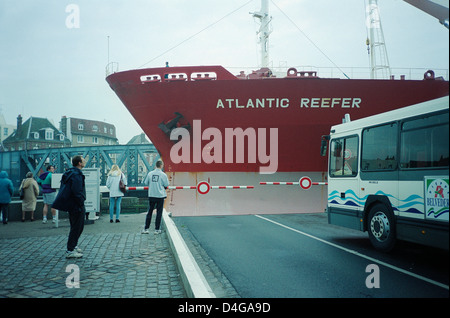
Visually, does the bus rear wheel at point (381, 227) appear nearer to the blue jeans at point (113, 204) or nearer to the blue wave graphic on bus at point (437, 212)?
the blue wave graphic on bus at point (437, 212)

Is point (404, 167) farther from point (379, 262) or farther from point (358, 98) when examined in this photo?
point (358, 98)

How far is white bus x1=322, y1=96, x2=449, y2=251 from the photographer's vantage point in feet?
14.2

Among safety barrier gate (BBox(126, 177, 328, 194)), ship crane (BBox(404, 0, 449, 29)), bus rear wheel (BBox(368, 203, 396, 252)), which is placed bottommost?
bus rear wheel (BBox(368, 203, 396, 252))

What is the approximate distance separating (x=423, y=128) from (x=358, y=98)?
7.83m

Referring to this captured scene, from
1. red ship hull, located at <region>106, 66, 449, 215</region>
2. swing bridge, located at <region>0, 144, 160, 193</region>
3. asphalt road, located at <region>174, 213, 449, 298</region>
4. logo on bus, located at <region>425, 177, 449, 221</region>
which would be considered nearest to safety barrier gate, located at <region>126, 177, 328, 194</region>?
red ship hull, located at <region>106, 66, 449, 215</region>

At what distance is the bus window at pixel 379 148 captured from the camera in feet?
20.2

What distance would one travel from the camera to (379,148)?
6660 millimetres

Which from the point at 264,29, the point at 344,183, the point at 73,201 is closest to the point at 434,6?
the point at 344,183

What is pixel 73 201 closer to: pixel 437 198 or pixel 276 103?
pixel 437 198

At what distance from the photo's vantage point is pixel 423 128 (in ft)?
16.9

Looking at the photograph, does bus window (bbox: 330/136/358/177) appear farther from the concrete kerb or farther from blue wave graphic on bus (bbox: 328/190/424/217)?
the concrete kerb

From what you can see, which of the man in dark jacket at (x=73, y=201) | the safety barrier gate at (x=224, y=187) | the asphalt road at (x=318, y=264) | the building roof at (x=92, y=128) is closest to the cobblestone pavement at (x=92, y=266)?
the man in dark jacket at (x=73, y=201)

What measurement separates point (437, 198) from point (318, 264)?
7.87 ft

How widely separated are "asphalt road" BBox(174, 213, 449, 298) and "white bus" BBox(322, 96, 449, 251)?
1.40 feet
